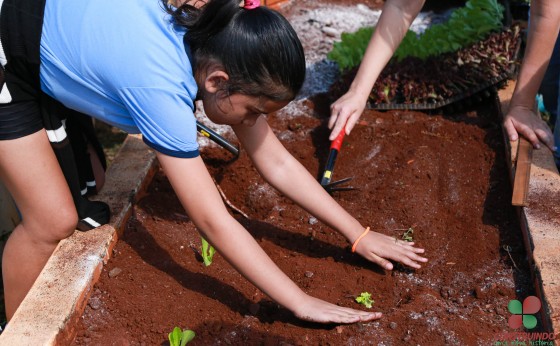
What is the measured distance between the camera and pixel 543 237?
253 cm

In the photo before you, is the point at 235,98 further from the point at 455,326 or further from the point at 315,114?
the point at 315,114

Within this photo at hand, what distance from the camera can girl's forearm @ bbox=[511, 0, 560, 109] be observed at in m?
3.03

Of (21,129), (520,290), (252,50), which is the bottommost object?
(520,290)

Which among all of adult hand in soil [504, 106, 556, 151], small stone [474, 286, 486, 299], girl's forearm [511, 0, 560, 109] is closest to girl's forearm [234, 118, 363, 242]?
small stone [474, 286, 486, 299]

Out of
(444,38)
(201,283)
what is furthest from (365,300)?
(444,38)

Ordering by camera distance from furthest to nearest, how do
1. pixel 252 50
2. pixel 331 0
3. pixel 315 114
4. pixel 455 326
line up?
1. pixel 331 0
2. pixel 315 114
3. pixel 455 326
4. pixel 252 50

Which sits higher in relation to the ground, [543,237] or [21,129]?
[21,129]

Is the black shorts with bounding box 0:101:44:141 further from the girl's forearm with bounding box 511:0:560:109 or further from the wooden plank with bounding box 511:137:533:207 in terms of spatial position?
the girl's forearm with bounding box 511:0:560:109

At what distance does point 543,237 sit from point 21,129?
198cm

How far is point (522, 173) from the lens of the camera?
2842 mm

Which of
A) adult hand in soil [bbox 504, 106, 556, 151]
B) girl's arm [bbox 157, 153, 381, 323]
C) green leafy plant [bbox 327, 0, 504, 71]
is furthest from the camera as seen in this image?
green leafy plant [bbox 327, 0, 504, 71]

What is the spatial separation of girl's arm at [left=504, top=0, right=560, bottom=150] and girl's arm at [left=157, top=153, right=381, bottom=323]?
1.28 m

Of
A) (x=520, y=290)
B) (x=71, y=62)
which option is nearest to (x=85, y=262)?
(x=71, y=62)

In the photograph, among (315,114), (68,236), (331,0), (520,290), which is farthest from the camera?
(331,0)
